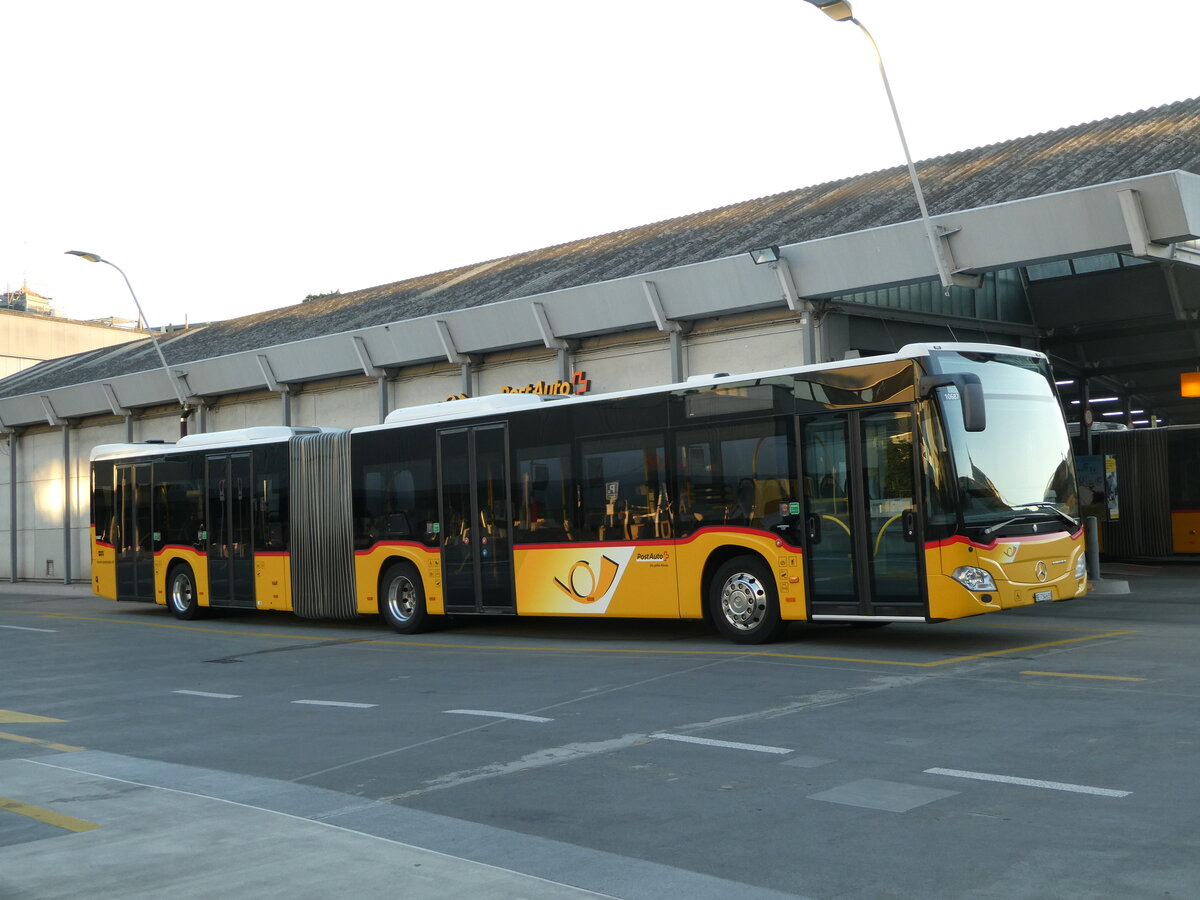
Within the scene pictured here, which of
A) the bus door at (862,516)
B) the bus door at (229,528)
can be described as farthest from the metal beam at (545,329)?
the bus door at (862,516)

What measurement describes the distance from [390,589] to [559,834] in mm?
13621

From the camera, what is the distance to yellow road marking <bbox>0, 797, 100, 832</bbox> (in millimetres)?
7211

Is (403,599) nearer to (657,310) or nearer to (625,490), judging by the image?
(625,490)

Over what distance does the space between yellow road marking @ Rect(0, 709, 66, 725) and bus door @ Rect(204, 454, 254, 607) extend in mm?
10039

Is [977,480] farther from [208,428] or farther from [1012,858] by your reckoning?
[208,428]

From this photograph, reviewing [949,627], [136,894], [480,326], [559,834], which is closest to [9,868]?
[136,894]

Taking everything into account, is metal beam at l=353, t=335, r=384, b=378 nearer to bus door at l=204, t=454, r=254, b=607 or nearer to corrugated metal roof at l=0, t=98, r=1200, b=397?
corrugated metal roof at l=0, t=98, r=1200, b=397

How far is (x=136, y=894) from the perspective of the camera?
582 centimetres

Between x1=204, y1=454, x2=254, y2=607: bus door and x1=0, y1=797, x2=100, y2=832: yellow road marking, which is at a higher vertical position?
x1=204, y1=454, x2=254, y2=607: bus door

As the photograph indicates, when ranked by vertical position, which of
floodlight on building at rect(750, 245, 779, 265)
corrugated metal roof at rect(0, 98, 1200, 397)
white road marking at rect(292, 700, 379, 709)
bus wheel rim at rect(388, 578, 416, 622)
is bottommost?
white road marking at rect(292, 700, 379, 709)

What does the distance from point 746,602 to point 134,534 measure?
49.2ft

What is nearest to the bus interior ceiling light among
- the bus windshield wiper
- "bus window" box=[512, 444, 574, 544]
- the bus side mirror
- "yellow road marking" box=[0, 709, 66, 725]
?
the bus side mirror

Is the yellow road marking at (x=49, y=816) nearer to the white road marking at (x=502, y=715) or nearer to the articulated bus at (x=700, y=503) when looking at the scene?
the white road marking at (x=502, y=715)

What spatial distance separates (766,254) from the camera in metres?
20.6
